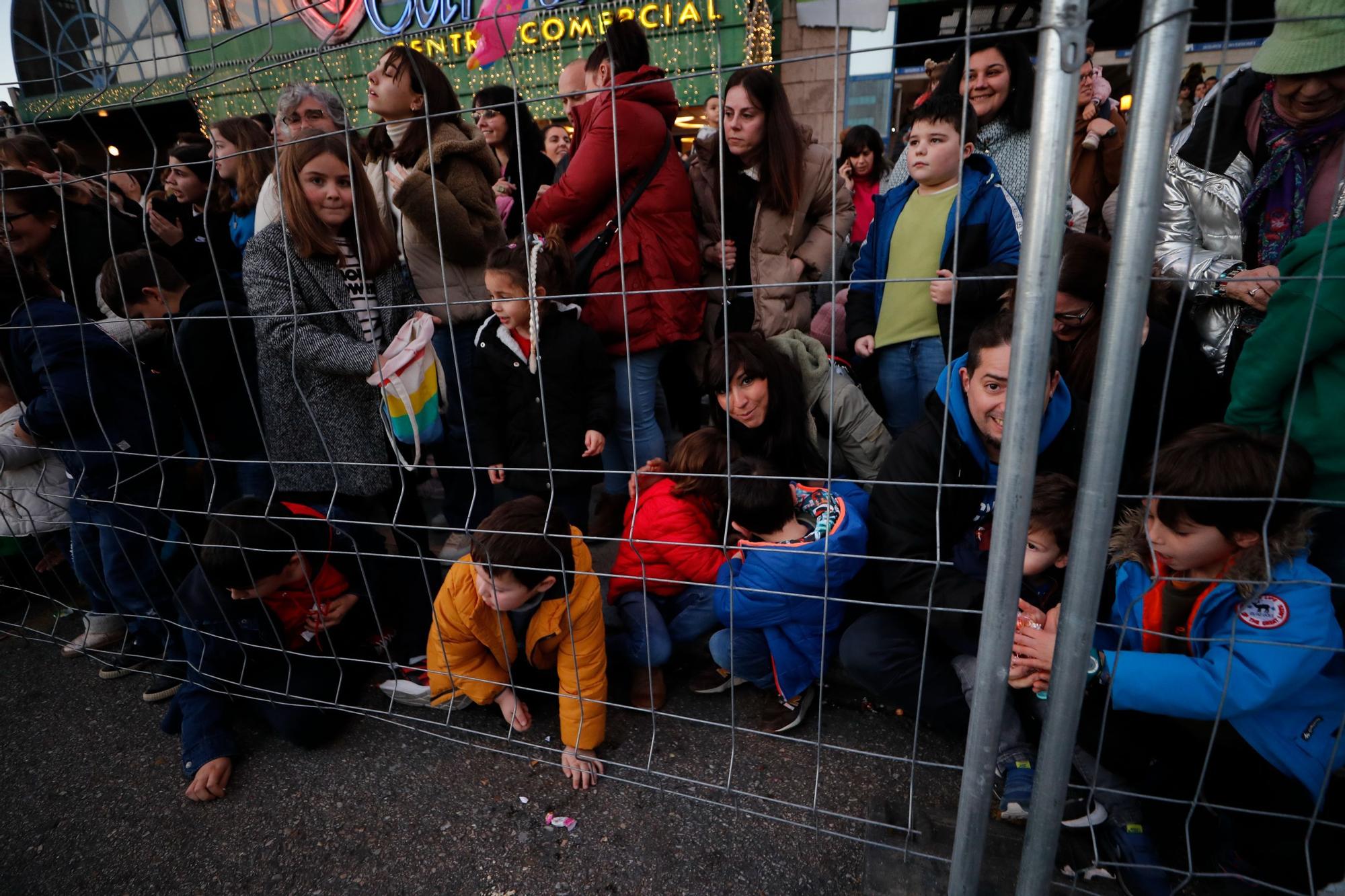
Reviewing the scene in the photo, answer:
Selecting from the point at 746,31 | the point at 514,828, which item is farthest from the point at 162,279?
the point at 746,31

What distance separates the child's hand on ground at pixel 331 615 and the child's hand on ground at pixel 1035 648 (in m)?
2.02

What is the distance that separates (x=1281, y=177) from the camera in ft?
6.47

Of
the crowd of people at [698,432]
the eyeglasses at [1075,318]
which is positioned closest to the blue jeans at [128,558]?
the crowd of people at [698,432]

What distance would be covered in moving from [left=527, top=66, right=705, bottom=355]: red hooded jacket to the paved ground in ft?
4.51

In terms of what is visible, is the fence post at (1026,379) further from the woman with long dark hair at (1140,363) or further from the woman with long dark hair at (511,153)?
the woman with long dark hair at (511,153)

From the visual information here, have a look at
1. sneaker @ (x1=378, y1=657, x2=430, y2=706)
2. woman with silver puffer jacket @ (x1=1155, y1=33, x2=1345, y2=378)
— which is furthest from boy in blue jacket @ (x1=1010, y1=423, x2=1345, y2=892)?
sneaker @ (x1=378, y1=657, x2=430, y2=706)

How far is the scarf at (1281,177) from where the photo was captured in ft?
6.21

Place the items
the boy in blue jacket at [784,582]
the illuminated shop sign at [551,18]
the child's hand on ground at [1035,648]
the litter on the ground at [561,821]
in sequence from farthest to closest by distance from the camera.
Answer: the illuminated shop sign at [551,18], the boy in blue jacket at [784,582], the litter on the ground at [561,821], the child's hand on ground at [1035,648]

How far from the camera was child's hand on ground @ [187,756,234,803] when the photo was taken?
6.79 feet

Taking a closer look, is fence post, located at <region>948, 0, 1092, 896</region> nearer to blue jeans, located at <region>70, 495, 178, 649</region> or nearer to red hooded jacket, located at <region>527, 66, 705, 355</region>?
red hooded jacket, located at <region>527, 66, 705, 355</region>

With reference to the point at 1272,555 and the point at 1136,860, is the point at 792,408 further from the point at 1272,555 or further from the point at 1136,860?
the point at 1136,860

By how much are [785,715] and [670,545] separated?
0.62m

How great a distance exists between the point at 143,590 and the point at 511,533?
1.63 m

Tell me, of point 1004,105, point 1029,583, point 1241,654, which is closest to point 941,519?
point 1029,583
